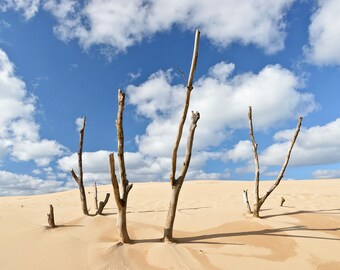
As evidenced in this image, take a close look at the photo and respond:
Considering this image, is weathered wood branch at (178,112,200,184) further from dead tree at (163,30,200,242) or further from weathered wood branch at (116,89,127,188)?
weathered wood branch at (116,89,127,188)

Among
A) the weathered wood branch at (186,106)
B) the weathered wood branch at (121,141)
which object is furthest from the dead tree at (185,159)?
the weathered wood branch at (121,141)

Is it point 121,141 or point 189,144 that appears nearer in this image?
point 121,141

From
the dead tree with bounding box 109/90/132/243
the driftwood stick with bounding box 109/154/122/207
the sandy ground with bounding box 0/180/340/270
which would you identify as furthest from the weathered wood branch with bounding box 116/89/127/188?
the sandy ground with bounding box 0/180/340/270

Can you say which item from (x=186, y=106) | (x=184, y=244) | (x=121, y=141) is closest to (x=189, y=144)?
(x=186, y=106)

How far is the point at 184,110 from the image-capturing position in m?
7.24

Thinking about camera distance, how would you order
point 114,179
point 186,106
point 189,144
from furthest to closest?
point 189,144 → point 186,106 → point 114,179

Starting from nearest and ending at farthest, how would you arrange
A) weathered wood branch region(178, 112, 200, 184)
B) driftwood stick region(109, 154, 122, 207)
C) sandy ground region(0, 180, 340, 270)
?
sandy ground region(0, 180, 340, 270) < driftwood stick region(109, 154, 122, 207) < weathered wood branch region(178, 112, 200, 184)

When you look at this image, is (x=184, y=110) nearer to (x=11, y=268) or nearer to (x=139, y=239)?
(x=139, y=239)

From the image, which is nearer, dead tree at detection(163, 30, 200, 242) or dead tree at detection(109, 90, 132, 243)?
dead tree at detection(109, 90, 132, 243)

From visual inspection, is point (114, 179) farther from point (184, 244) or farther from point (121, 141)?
point (184, 244)

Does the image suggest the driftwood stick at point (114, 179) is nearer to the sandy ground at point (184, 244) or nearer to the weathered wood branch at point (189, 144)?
the sandy ground at point (184, 244)

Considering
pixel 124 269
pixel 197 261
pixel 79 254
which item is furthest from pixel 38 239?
pixel 197 261

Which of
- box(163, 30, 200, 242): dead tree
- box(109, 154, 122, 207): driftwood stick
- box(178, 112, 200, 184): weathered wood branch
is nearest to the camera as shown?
box(109, 154, 122, 207): driftwood stick

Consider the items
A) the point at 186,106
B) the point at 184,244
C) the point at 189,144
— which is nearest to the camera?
the point at 184,244
